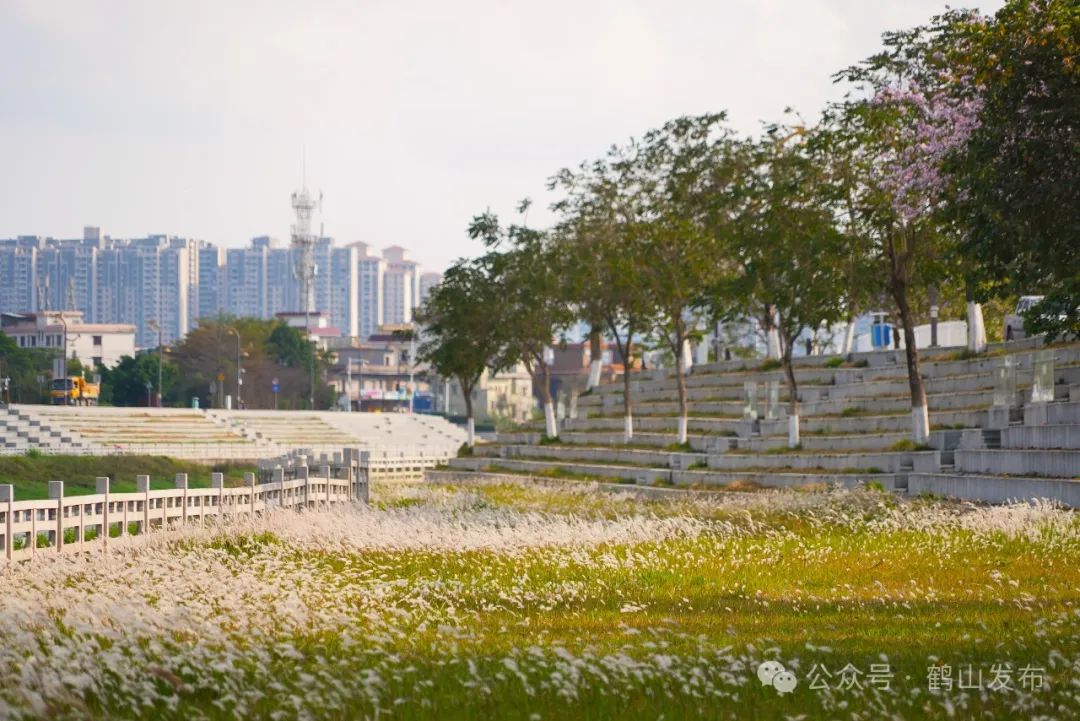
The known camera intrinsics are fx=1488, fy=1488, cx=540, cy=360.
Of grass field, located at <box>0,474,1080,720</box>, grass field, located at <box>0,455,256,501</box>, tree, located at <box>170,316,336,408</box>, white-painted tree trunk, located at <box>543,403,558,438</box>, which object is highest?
tree, located at <box>170,316,336,408</box>

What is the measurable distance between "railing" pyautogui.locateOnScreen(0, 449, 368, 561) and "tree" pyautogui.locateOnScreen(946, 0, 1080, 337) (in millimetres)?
12825

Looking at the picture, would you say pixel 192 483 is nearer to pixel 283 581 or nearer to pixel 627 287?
pixel 627 287

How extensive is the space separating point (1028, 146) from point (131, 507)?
14.6 meters

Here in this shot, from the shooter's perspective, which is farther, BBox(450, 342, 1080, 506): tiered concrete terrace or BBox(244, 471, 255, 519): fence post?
BBox(450, 342, 1080, 506): tiered concrete terrace

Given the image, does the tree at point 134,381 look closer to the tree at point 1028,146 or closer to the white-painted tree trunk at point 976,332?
the white-painted tree trunk at point 976,332

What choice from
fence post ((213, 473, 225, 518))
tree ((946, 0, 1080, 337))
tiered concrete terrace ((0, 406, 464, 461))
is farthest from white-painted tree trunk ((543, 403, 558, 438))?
tree ((946, 0, 1080, 337))

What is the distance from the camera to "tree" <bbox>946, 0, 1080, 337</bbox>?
787 inches

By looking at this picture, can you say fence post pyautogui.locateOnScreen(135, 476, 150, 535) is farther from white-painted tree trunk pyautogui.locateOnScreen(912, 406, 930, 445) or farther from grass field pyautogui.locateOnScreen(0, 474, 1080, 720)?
white-painted tree trunk pyautogui.locateOnScreen(912, 406, 930, 445)

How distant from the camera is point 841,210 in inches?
1612

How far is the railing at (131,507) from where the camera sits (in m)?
19.0

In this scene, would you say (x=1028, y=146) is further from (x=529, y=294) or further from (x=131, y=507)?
(x=529, y=294)

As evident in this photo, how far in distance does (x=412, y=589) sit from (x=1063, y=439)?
729 inches

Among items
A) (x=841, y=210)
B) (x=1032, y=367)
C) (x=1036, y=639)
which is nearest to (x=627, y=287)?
(x=841, y=210)

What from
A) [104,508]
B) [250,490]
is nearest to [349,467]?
[250,490]
